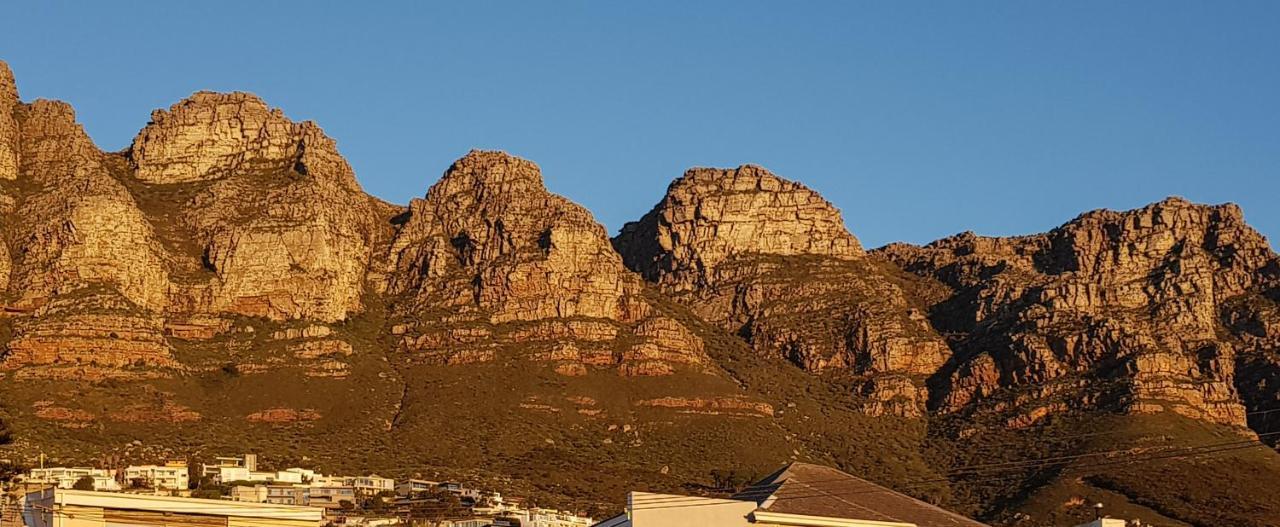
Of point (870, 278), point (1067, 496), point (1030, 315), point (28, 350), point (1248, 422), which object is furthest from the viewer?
point (870, 278)

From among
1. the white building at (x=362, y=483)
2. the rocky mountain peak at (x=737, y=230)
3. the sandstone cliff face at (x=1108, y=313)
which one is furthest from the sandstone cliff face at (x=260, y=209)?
the sandstone cliff face at (x=1108, y=313)

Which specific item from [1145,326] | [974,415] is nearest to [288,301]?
[974,415]

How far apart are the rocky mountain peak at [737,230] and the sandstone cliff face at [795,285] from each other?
0.08 metres

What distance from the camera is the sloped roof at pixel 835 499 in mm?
55688

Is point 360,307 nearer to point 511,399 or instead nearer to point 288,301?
point 288,301

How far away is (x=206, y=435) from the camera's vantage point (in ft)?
470

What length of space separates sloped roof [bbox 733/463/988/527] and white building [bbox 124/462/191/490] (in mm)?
60627

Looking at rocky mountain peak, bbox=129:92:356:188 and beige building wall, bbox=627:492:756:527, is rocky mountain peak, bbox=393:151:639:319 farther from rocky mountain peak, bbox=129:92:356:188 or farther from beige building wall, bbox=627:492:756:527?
beige building wall, bbox=627:492:756:527

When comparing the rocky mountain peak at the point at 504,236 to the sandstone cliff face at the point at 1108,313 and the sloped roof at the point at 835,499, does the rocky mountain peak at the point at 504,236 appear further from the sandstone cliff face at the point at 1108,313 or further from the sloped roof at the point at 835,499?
the sloped roof at the point at 835,499

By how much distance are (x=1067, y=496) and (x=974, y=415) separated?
2661 cm

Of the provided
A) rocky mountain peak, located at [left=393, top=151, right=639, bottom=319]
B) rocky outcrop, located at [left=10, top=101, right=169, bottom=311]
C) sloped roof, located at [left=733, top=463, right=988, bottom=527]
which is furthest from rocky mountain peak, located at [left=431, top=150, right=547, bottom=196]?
sloped roof, located at [left=733, top=463, right=988, bottom=527]

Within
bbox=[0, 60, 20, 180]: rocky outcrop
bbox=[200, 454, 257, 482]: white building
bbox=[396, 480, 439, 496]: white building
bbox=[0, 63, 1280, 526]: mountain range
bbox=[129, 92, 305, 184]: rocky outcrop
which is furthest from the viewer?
bbox=[129, 92, 305, 184]: rocky outcrop

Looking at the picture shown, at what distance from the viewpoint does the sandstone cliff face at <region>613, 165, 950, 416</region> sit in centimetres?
17762

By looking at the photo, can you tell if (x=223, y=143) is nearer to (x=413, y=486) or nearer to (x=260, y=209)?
(x=260, y=209)
